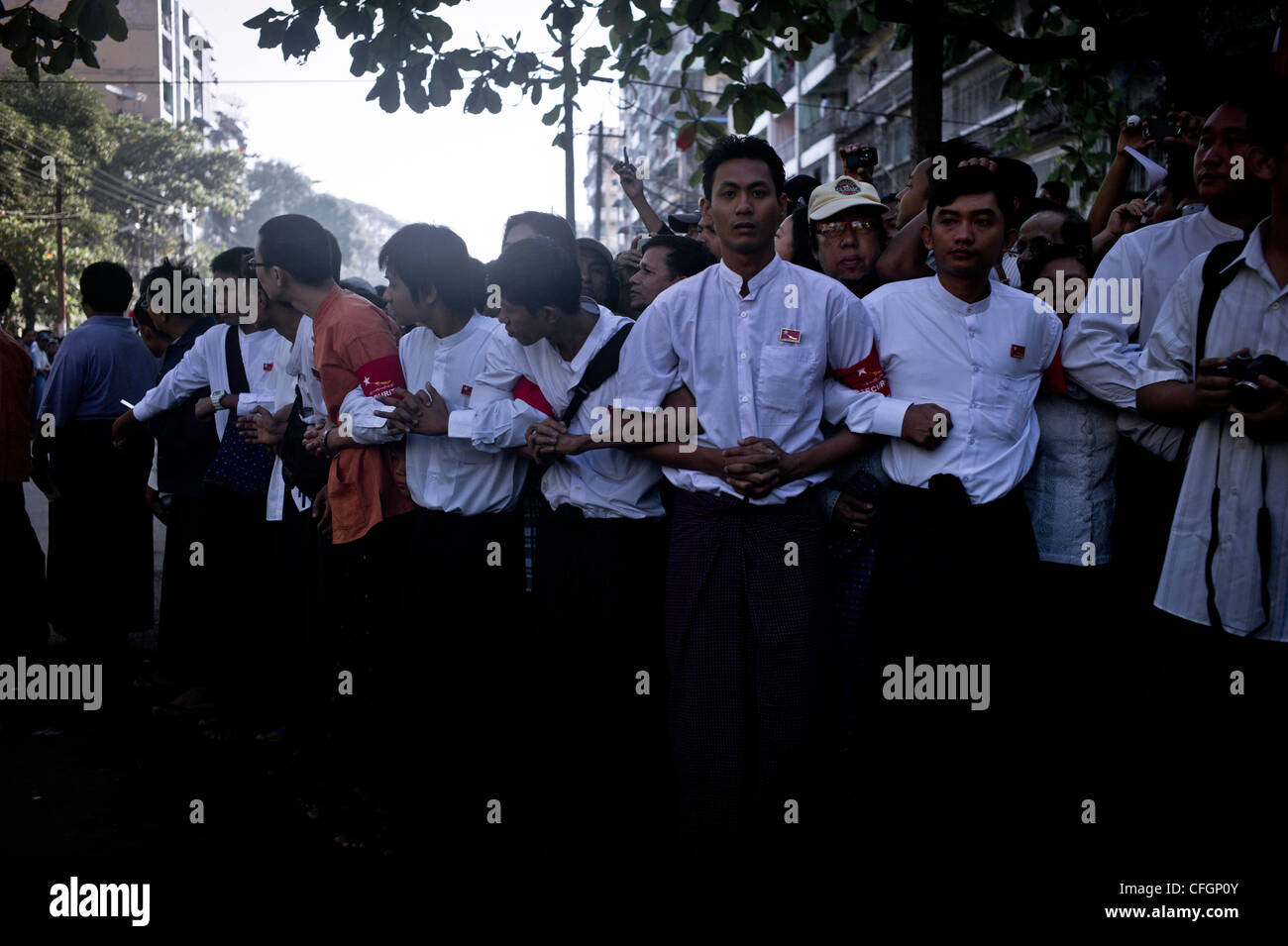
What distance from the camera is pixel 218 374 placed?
16.2 ft

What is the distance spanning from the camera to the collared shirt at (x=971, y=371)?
330cm

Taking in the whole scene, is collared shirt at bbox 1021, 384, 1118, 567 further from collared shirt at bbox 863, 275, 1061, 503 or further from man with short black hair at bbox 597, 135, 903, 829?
man with short black hair at bbox 597, 135, 903, 829

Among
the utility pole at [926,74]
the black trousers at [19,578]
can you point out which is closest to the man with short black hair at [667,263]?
the utility pole at [926,74]

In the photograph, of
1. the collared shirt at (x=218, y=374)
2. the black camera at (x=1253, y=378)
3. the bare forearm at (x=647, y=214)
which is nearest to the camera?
the black camera at (x=1253, y=378)

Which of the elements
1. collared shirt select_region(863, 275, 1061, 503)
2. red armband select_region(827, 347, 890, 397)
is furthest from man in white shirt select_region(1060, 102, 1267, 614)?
red armband select_region(827, 347, 890, 397)

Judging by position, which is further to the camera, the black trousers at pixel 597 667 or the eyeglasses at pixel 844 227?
the eyeglasses at pixel 844 227

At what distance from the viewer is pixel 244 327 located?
4926 mm

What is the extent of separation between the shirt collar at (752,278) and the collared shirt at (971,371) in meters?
0.36

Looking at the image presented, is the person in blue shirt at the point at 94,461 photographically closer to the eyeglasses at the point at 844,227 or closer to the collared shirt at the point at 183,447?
the collared shirt at the point at 183,447

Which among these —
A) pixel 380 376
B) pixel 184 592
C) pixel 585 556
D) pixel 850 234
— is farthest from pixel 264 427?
pixel 850 234

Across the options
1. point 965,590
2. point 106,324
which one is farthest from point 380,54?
point 965,590

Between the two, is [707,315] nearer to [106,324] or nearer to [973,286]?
[973,286]

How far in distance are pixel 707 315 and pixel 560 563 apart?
915 mm

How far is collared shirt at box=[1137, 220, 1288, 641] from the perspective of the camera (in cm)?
288
